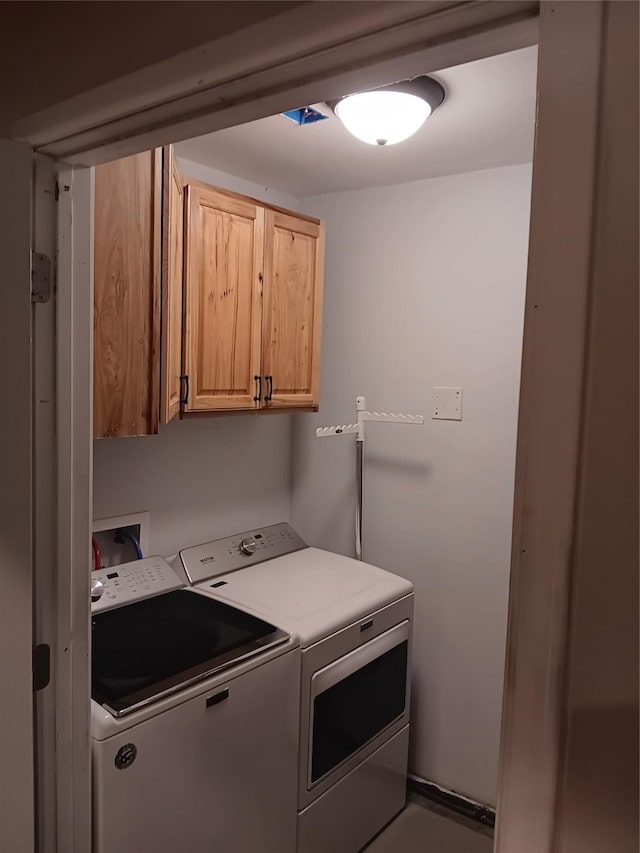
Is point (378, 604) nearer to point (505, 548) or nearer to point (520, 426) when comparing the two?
point (505, 548)

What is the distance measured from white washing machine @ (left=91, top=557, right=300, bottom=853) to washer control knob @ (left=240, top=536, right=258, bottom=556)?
1.39 feet

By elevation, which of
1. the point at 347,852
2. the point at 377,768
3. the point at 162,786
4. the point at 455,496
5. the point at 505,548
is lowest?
the point at 347,852

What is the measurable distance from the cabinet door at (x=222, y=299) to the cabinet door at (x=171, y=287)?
0.05 metres

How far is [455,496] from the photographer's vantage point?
2469mm

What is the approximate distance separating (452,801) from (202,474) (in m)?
1.68

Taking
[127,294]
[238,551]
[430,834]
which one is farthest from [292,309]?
[430,834]

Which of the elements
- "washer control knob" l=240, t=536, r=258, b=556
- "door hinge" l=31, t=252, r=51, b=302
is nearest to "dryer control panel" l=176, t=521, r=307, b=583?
"washer control knob" l=240, t=536, r=258, b=556

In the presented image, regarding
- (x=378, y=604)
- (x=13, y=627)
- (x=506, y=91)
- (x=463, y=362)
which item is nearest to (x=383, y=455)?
(x=463, y=362)

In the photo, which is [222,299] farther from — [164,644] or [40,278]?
[164,644]

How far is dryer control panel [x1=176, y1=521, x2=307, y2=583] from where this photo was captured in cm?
227

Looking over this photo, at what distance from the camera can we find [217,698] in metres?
1.60

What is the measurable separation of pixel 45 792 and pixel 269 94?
1341mm

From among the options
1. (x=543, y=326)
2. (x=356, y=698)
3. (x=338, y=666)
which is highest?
(x=543, y=326)

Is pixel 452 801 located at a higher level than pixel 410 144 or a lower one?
lower
